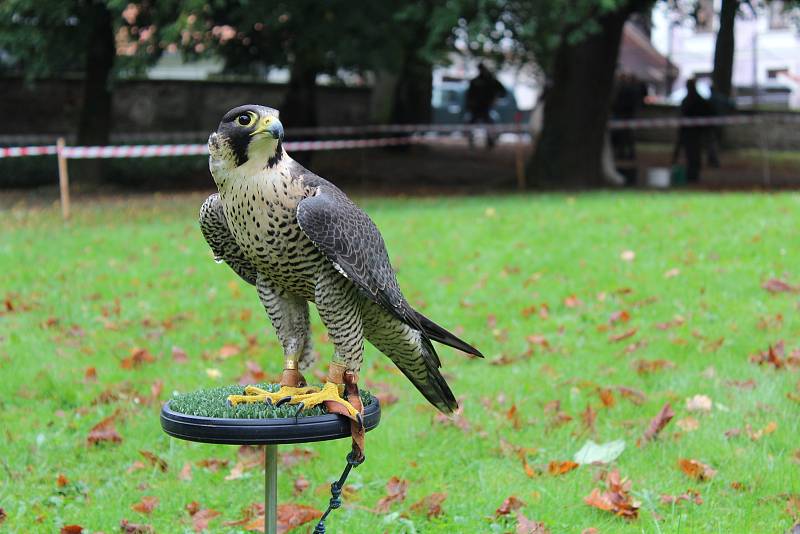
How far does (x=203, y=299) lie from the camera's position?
749cm

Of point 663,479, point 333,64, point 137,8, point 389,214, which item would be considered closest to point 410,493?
point 663,479

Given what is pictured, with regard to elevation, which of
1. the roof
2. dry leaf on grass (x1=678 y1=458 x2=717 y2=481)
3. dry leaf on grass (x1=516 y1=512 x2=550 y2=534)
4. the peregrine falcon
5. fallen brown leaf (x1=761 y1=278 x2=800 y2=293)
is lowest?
dry leaf on grass (x1=516 y1=512 x2=550 y2=534)

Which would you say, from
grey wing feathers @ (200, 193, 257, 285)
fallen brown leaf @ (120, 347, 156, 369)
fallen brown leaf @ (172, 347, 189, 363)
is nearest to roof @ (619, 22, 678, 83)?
fallen brown leaf @ (172, 347, 189, 363)

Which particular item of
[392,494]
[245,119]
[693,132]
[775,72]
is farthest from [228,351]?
[775,72]

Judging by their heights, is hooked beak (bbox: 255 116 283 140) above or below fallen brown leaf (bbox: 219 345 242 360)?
above

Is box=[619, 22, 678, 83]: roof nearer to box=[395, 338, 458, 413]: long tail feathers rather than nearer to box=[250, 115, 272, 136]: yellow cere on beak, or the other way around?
box=[395, 338, 458, 413]: long tail feathers

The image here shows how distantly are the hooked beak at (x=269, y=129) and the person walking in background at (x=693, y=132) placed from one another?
48.0ft

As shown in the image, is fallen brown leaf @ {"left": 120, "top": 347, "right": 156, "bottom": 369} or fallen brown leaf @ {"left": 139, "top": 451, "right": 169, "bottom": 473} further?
fallen brown leaf @ {"left": 120, "top": 347, "right": 156, "bottom": 369}

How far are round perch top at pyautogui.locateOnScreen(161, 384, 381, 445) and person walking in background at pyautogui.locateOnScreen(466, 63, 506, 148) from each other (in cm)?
1707

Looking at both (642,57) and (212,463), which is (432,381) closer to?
(212,463)

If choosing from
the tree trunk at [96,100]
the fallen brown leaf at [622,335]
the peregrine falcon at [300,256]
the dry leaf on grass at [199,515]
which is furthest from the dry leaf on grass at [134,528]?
the tree trunk at [96,100]

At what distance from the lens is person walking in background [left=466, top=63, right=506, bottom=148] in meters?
19.5

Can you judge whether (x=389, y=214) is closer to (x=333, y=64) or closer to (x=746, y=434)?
(x=333, y=64)

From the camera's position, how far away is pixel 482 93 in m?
19.5
